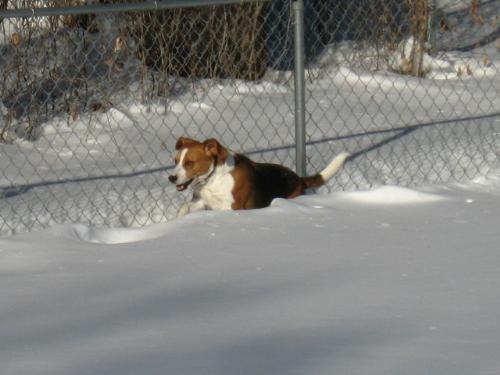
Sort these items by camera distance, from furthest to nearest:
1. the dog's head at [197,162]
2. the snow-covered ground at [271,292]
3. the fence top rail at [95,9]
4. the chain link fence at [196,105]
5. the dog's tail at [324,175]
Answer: the chain link fence at [196,105]
the dog's tail at [324,175]
the dog's head at [197,162]
the fence top rail at [95,9]
the snow-covered ground at [271,292]

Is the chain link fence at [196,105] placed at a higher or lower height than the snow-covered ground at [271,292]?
higher

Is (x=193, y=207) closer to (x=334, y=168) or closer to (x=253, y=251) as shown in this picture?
(x=334, y=168)

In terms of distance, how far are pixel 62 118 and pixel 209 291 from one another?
485 centimetres

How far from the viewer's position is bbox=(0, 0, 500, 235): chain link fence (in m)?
7.08

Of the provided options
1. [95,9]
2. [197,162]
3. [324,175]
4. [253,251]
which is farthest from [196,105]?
[253,251]

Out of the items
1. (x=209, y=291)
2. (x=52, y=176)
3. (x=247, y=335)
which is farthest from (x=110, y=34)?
(x=247, y=335)

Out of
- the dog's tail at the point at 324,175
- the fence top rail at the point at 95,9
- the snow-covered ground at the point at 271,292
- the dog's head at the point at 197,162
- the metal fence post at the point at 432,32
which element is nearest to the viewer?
the snow-covered ground at the point at 271,292

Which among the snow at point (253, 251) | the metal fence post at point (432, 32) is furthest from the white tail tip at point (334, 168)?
the metal fence post at point (432, 32)

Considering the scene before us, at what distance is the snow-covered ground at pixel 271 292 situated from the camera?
11.3 ft

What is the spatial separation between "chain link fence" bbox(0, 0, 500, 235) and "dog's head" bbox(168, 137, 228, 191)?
35 centimetres

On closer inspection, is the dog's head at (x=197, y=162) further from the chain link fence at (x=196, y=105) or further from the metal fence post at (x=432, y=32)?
the metal fence post at (x=432, y=32)

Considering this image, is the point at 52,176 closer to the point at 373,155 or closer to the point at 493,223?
the point at 373,155

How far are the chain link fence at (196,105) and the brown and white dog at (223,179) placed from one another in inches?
13.2

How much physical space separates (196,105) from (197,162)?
2.86 meters
